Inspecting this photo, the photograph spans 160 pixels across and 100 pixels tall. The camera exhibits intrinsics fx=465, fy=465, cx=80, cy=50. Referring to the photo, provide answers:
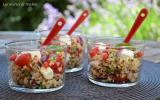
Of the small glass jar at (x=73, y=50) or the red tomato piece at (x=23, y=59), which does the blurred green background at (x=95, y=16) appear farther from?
the red tomato piece at (x=23, y=59)

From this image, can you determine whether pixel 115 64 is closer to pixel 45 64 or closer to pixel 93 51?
pixel 93 51

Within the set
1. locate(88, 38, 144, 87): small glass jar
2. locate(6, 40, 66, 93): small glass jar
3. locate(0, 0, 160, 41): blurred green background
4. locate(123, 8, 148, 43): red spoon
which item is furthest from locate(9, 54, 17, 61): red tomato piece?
locate(0, 0, 160, 41): blurred green background

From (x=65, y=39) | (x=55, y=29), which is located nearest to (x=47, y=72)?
(x=55, y=29)

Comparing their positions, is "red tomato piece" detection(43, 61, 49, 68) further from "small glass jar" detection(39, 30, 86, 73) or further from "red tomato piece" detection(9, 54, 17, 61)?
"small glass jar" detection(39, 30, 86, 73)

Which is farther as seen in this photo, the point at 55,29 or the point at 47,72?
the point at 55,29

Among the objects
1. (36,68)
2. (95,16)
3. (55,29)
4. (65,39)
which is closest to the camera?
(36,68)

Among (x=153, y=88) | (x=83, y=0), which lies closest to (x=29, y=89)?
(x=153, y=88)
